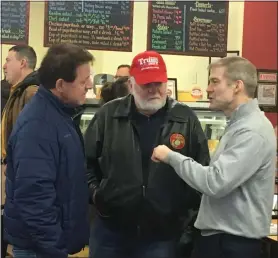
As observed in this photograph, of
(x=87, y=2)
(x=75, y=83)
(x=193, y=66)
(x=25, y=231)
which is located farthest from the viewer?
(x=193, y=66)

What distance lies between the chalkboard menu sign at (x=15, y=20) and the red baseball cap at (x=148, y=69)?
7.69ft

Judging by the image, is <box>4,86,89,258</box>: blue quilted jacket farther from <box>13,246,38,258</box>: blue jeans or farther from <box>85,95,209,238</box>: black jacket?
<box>85,95,209,238</box>: black jacket

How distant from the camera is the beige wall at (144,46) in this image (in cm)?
520

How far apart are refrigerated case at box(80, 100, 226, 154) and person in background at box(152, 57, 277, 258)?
4.62 ft

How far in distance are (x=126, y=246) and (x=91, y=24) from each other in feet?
8.83

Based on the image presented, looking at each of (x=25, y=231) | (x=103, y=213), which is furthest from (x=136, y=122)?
(x=25, y=231)

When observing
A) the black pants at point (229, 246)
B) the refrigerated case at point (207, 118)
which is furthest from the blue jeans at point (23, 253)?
the refrigerated case at point (207, 118)

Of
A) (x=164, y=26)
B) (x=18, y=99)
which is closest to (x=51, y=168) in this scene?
(x=18, y=99)

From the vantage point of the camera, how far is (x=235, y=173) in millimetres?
2092

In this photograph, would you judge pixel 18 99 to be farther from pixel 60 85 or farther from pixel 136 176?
pixel 60 85

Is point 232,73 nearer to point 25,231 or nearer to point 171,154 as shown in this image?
point 171,154

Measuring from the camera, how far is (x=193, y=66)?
19.2ft

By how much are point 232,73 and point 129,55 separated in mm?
3768

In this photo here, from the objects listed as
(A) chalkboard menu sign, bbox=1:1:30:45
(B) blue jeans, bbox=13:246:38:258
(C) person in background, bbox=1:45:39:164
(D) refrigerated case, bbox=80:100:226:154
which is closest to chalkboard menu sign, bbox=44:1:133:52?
(A) chalkboard menu sign, bbox=1:1:30:45
